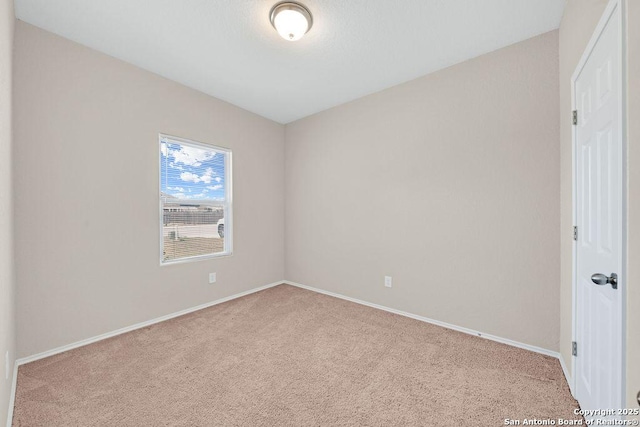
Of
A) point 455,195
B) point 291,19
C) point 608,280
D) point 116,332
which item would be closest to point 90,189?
point 116,332

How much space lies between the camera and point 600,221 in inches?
51.8

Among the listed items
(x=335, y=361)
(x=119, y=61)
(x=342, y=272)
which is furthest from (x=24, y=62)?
(x=342, y=272)

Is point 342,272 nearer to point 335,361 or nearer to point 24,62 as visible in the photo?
point 335,361

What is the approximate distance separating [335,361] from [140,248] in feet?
7.42

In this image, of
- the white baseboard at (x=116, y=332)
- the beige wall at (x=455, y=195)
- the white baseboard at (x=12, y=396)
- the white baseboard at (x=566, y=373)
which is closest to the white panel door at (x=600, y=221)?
the white baseboard at (x=566, y=373)

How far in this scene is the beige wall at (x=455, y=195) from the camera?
220cm

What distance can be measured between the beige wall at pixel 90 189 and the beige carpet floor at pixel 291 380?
13.7 inches

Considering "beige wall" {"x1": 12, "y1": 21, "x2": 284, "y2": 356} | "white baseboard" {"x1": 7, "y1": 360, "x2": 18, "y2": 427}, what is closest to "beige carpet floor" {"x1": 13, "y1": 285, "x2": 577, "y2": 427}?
"white baseboard" {"x1": 7, "y1": 360, "x2": 18, "y2": 427}

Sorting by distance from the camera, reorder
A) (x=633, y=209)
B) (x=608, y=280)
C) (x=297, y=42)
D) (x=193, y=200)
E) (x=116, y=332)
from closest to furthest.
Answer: (x=633, y=209) < (x=608, y=280) < (x=297, y=42) < (x=116, y=332) < (x=193, y=200)

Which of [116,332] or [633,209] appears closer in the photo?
[633,209]

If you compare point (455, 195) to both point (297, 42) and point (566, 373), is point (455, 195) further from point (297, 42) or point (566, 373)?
point (297, 42)

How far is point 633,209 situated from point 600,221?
440 mm

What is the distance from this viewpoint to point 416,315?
116 inches

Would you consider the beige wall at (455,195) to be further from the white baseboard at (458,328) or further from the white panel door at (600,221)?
the white panel door at (600,221)
